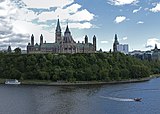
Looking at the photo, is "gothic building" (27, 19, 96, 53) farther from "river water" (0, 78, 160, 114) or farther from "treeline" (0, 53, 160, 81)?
"river water" (0, 78, 160, 114)

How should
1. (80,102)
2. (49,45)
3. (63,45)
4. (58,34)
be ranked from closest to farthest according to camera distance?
(80,102), (63,45), (49,45), (58,34)

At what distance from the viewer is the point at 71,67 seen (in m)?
87.2

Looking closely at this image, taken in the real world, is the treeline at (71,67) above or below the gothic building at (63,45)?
below

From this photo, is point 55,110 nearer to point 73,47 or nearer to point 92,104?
point 92,104

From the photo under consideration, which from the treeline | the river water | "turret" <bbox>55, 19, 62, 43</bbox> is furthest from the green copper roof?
the river water

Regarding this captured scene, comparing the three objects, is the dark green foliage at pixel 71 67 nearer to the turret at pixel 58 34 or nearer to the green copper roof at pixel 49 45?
the green copper roof at pixel 49 45

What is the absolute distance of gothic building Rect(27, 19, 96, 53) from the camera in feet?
381

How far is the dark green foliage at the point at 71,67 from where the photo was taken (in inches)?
3233

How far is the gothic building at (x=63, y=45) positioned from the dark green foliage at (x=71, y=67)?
20.7m

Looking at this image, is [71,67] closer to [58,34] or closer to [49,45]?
[49,45]

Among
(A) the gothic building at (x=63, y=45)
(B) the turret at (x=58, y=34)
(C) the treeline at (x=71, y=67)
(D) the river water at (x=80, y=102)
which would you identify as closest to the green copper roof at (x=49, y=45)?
(A) the gothic building at (x=63, y=45)

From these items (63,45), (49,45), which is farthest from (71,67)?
(49,45)

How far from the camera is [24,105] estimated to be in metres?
47.2

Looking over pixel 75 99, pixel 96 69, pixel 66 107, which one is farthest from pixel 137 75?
Answer: pixel 66 107
